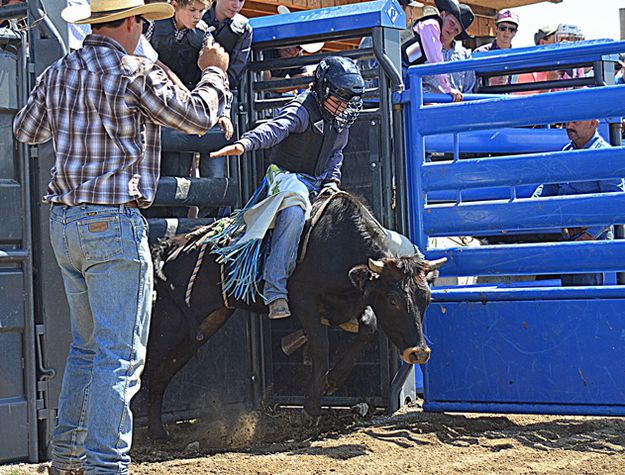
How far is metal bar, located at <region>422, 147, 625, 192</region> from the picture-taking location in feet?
21.0

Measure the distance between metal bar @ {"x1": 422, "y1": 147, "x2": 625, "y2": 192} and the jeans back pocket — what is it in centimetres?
306

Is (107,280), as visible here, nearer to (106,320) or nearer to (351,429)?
(106,320)

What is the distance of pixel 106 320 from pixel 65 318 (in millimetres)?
1445

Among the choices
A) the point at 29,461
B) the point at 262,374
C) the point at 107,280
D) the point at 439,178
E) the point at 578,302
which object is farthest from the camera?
the point at 262,374

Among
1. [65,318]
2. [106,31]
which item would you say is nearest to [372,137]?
A: [65,318]

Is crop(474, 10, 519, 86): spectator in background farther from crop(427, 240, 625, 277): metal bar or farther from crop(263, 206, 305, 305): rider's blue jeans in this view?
crop(263, 206, 305, 305): rider's blue jeans

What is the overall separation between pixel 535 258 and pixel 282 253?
62.2 inches

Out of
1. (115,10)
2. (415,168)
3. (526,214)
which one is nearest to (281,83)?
(415,168)

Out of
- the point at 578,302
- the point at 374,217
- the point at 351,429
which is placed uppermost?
the point at 374,217

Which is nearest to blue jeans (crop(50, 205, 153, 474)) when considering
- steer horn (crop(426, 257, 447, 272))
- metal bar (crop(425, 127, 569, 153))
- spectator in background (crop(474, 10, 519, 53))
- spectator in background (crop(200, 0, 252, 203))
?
steer horn (crop(426, 257, 447, 272))

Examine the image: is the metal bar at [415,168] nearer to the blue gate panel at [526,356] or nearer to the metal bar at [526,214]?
the metal bar at [526,214]

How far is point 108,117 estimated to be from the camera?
439 cm

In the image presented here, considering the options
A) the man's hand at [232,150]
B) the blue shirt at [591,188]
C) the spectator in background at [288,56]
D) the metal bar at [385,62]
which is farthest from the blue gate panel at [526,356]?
the spectator in background at [288,56]

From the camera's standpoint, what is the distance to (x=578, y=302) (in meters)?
6.47
